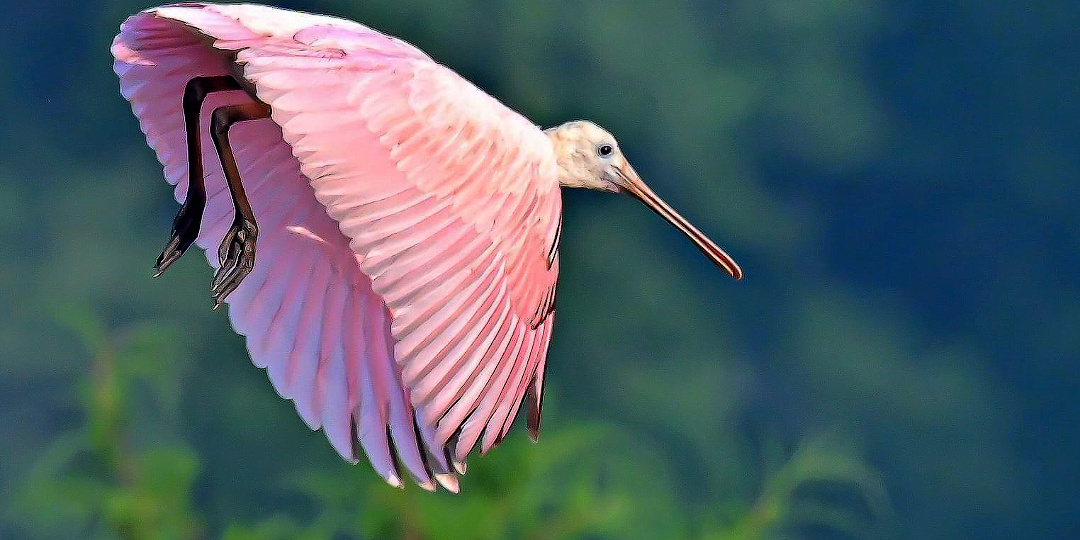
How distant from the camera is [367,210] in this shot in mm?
1804

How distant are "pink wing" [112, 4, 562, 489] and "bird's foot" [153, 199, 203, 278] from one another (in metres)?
0.14

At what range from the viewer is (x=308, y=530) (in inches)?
125

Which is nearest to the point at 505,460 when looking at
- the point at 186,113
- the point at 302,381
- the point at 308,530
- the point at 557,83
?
the point at 308,530

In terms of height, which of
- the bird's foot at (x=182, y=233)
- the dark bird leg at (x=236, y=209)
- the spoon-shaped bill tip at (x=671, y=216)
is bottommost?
the bird's foot at (x=182, y=233)

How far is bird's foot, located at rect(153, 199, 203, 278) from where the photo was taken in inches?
83.2

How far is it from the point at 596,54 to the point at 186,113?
44.6 inches

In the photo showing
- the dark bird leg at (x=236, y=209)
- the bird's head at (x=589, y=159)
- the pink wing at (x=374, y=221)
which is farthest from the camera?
the bird's head at (x=589, y=159)

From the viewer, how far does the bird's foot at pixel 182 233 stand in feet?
6.93

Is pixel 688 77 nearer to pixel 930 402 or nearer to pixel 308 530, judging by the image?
pixel 930 402

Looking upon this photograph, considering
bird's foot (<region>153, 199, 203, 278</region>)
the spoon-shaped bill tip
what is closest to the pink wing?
bird's foot (<region>153, 199, 203, 278</region>)

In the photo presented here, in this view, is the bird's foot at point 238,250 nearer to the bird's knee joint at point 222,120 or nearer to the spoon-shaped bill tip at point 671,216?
the bird's knee joint at point 222,120

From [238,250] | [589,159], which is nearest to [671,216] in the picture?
[589,159]

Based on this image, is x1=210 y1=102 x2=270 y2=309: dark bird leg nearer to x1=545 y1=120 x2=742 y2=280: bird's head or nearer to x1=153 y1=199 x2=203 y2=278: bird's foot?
x1=153 y1=199 x2=203 y2=278: bird's foot

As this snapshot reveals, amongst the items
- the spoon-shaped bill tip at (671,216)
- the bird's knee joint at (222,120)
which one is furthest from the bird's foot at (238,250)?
the spoon-shaped bill tip at (671,216)
